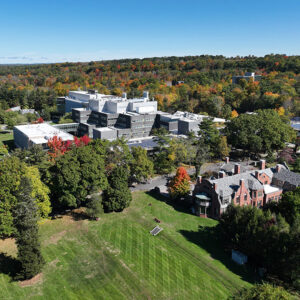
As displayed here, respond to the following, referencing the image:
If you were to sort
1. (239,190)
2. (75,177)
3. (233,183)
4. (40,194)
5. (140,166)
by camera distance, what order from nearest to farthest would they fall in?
1. (40,194)
2. (75,177)
3. (239,190)
4. (233,183)
5. (140,166)

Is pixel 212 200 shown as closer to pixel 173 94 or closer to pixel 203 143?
pixel 203 143

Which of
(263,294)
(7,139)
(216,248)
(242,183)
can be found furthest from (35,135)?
(263,294)

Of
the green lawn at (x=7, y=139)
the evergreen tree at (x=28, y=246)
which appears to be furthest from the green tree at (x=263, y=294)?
the green lawn at (x=7, y=139)

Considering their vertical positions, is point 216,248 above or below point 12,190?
below

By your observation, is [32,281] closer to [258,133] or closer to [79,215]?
[79,215]

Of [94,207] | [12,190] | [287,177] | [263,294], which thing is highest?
[12,190]
